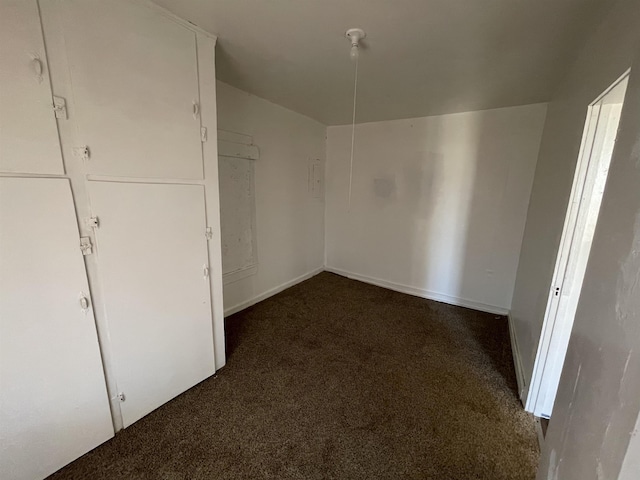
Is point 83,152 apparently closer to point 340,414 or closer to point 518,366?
point 340,414

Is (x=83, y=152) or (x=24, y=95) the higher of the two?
(x=24, y=95)

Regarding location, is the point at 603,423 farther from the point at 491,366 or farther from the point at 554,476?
the point at 491,366

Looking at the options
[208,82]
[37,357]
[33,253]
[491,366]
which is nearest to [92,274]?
[33,253]

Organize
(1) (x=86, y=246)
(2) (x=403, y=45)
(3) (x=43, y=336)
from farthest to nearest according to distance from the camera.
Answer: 1. (2) (x=403, y=45)
2. (1) (x=86, y=246)
3. (3) (x=43, y=336)

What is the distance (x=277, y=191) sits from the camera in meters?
3.39

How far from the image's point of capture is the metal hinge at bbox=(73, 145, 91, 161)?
1286mm

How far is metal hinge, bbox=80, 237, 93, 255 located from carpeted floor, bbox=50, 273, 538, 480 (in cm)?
109

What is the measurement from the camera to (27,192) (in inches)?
45.4

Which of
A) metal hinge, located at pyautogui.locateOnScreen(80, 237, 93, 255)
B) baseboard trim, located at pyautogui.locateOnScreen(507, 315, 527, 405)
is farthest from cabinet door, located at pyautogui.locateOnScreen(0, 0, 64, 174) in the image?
baseboard trim, located at pyautogui.locateOnScreen(507, 315, 527, 405)

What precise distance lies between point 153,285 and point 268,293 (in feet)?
6.36

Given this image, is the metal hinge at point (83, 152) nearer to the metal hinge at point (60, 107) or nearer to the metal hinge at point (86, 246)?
the metal hinge at point (60, 107)

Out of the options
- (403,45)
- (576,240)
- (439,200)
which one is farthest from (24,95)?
(439,200)

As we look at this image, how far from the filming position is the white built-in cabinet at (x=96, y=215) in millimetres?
1147

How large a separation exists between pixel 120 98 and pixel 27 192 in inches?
24.4
